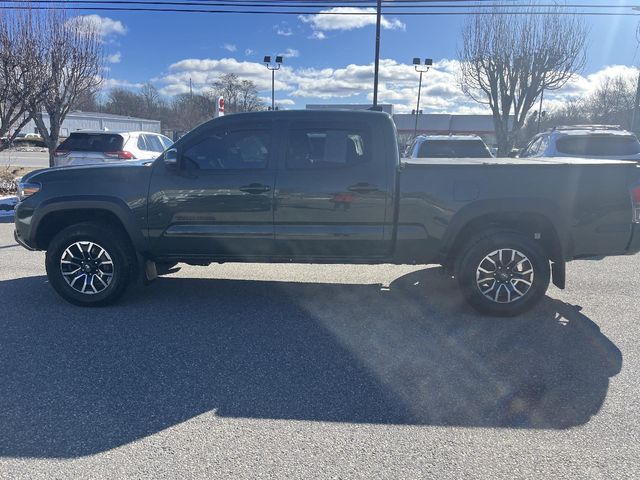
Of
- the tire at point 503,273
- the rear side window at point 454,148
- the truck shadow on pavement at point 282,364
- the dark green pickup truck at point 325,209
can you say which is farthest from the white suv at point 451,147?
the tire at point 503,273

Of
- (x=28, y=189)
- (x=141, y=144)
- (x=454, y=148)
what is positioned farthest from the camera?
(x=141, y=144)

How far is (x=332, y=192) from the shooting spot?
4.66 metres

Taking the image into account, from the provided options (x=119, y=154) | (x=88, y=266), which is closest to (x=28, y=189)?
(x=88, y=266)

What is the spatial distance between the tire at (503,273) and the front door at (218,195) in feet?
6.50

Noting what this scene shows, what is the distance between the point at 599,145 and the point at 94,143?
36.6ft

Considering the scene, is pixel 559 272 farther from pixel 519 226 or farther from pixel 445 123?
pixel 445 123

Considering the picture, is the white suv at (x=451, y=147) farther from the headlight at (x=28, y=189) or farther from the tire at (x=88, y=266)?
the headlight at (x=28, y=189)

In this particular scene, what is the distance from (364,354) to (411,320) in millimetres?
962

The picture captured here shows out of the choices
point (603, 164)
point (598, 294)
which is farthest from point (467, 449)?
point (598, 294)

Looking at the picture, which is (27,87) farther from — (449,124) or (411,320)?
(449,124)

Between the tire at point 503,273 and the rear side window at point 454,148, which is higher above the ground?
the rear side window at point 454,148

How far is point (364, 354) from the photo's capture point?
3.95 meters

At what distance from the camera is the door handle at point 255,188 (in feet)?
15.5

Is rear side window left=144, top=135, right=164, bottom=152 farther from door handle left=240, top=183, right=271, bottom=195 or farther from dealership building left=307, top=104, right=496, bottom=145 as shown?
dealership building left=307, top=104, right=496, bottom=145
